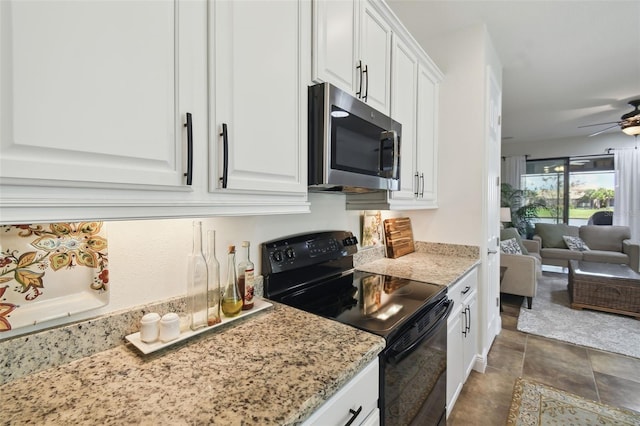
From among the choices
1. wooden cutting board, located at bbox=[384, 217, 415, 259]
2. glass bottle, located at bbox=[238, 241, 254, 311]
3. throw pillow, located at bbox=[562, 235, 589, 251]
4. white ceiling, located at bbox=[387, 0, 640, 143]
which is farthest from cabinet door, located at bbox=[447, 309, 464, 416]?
throw pillow, located at bbox=[562, 235, 589, 251]

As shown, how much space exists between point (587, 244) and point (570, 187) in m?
1.30

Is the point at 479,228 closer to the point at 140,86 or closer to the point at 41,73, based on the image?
the point at 140,86

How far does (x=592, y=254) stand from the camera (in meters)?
4.71

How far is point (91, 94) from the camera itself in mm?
580

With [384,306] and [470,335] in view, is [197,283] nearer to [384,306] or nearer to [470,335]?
[384,306]

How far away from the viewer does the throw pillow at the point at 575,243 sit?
488 cm

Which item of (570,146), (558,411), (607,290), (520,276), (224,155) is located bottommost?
(558,411)

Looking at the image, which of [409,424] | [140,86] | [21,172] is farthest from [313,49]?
[409,424]

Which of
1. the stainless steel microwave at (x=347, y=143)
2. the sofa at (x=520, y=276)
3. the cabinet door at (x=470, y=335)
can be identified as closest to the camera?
the stainless steel microwave at (x=347, y=143)

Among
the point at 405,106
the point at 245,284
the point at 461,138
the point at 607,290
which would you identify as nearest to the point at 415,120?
the point at 405,106

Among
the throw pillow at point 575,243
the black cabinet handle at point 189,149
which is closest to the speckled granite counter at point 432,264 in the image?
the black cabinet handle at point 189,149

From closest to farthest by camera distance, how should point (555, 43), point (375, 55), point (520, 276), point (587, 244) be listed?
point (375, 55)
point (555, 43)
point (520, 276)
point (587, 244)

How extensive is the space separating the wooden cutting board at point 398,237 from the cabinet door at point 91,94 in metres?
1.79

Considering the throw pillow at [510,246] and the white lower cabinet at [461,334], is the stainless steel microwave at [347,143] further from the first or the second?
the throw pillow at [510,246]
